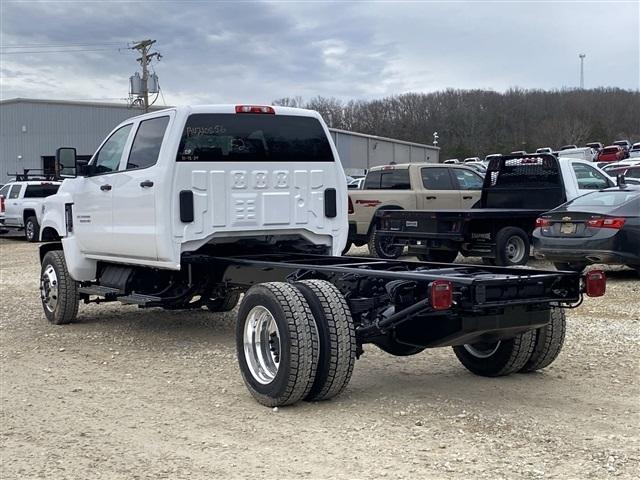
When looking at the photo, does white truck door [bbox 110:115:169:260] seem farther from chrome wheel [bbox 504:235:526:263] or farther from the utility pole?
the utility pole

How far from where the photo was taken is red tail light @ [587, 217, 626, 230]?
11.2 metres

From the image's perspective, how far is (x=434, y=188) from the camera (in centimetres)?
1590

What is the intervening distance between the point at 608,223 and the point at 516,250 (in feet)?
7.22

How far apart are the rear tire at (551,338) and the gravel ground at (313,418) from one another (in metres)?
0.22

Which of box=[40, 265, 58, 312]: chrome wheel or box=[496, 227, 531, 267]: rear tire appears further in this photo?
box=[496, 227, 531, 267]: rear tire

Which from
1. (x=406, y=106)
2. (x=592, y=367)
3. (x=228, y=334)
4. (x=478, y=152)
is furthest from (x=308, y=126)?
(x=406, y=106)

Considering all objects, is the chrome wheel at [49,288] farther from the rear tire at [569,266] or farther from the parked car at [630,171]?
the parked car at [630,171]

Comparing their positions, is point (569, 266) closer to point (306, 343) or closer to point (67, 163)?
point (67, 163)

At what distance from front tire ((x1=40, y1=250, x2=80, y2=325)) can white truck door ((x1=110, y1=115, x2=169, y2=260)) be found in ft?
4.35

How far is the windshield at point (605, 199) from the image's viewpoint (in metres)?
11.6

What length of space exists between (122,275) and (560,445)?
5.11 meters

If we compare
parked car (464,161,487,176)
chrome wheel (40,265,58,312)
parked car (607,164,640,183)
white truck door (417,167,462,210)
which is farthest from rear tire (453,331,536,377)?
parked car (607,164,640,183)

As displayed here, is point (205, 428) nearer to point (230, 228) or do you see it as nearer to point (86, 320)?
point (230, 228)

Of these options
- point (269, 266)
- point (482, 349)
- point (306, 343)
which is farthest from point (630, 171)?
point (306, 343)
